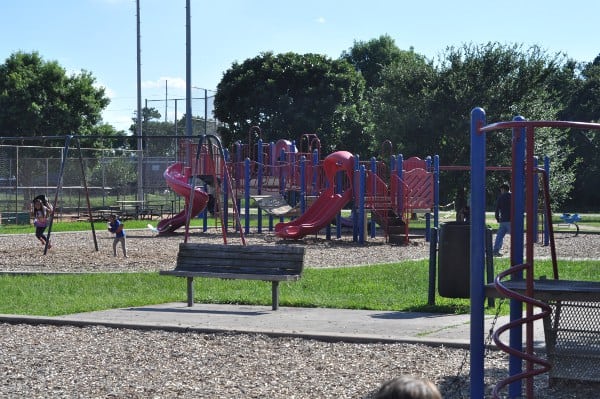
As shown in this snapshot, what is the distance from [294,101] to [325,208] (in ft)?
94.4

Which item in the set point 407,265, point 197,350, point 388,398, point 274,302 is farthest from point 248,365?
point 407,265

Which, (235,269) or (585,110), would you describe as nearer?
(235,269)

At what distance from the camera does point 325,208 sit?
26.1 meters

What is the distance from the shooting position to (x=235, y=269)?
12031 millimetres

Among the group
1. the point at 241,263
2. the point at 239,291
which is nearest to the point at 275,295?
the point at 241,263

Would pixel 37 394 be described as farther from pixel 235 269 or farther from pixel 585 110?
pixel 585 110

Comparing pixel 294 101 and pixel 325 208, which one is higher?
pixel 294 101

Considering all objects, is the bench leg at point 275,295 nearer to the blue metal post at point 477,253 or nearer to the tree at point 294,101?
the blue metal post at point 477,253

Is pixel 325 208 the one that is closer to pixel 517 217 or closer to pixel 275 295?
pixel 275 295

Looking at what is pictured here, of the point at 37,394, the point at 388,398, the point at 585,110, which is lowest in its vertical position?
the point at 37,394

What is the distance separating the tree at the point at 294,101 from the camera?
2108 inches

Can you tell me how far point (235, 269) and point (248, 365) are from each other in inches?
154

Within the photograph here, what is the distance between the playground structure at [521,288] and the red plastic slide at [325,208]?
58.7ft

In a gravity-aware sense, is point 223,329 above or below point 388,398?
below
